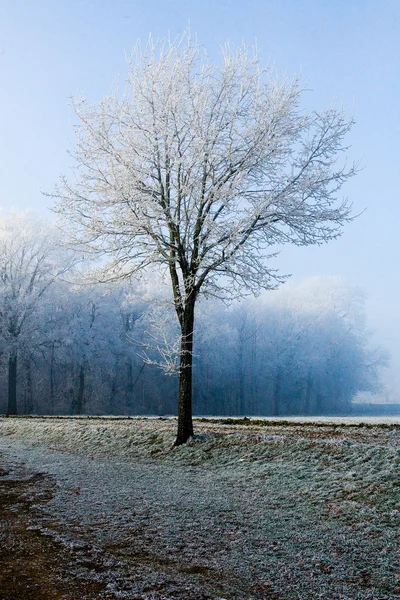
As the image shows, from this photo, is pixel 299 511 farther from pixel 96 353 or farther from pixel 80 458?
pixel 96 353

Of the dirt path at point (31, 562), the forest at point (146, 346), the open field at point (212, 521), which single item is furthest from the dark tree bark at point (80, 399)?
the dirt path at point (31, 562)

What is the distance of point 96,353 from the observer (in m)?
39.1

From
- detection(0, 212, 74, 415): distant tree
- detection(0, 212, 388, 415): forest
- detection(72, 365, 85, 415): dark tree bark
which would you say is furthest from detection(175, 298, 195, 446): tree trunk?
detection(72, 365, 85, 415): dark tree bark

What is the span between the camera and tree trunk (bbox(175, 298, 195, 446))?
14.2 metres

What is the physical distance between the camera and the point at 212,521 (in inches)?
304

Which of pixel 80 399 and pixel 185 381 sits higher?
pixel 185 381

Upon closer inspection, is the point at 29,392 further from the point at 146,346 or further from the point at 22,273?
the point at 146,346

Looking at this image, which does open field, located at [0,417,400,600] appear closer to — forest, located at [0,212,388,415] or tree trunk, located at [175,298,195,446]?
tree trunk, located at [175,298,195,446]

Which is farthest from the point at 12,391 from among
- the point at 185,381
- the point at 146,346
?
the point at 185,381

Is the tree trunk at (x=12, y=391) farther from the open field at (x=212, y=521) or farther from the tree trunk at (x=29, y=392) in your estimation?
the open field at (x=212, y=521)

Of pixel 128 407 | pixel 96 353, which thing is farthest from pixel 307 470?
pixel 128 407

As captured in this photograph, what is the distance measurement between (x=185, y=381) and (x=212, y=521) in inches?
267

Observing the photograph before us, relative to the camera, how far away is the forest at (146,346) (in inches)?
1427

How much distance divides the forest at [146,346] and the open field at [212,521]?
43.9ft
